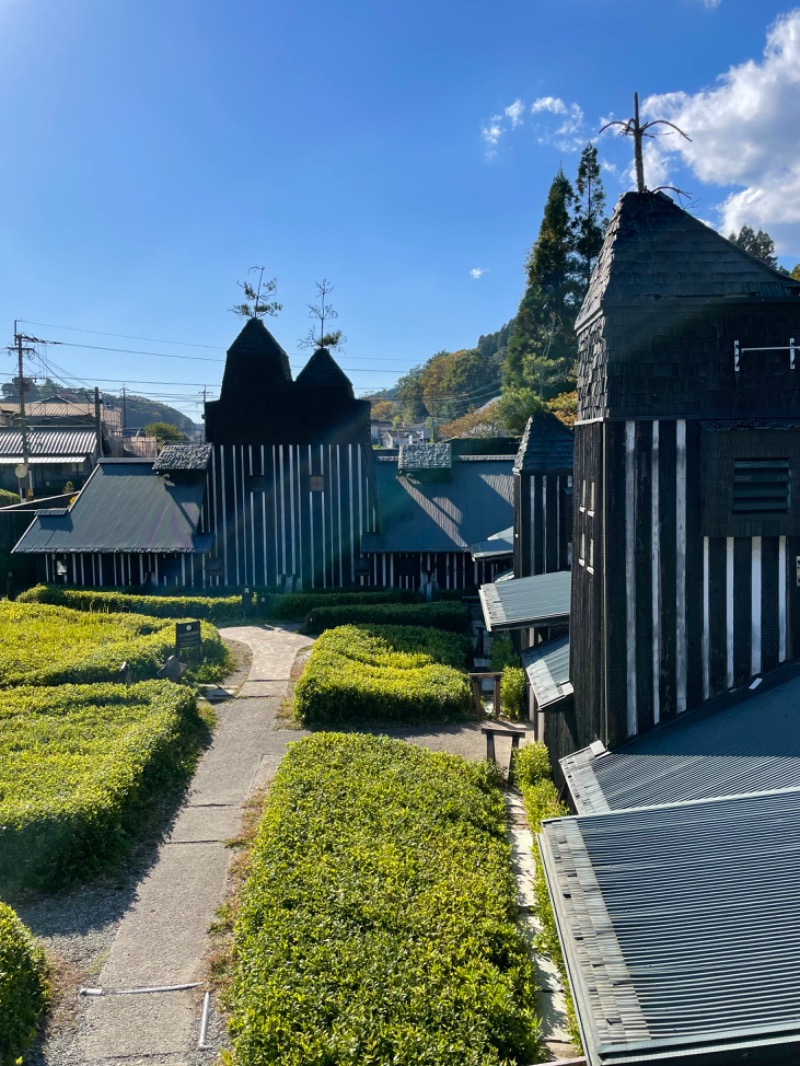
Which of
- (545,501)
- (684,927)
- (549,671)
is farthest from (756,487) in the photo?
(545,501)

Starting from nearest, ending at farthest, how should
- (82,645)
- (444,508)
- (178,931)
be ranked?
(178,931), (82,645), (444,508)

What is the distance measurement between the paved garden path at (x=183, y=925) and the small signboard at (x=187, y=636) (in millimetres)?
3084

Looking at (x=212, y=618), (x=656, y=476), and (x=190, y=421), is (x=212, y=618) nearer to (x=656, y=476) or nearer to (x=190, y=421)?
(x=656, y=476)

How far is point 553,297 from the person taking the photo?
4309 cm

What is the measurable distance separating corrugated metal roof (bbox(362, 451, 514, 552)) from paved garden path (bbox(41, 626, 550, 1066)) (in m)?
10.5

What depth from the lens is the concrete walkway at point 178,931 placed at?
20.2 feet

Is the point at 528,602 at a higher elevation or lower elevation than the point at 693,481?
lower

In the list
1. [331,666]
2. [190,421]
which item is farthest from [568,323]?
[190,421]

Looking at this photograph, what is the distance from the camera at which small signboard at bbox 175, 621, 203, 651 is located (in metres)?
16.5

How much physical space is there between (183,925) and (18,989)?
184cm

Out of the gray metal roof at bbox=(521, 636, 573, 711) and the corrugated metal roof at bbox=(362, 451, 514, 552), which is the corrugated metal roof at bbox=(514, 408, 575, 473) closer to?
the gray metal roof at bbox=(521, 636, 573, 711)

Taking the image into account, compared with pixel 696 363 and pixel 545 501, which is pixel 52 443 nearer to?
pixel 545 501

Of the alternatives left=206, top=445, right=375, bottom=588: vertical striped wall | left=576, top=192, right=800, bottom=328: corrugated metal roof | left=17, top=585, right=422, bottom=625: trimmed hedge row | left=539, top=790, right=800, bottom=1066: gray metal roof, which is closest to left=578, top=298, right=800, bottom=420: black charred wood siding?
left=576, top=192, right=800, bottom=328: corrugated metal roof

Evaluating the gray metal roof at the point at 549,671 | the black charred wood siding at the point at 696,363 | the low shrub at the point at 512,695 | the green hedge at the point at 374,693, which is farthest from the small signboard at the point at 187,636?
the black charred wood siding at the point at 696,363
